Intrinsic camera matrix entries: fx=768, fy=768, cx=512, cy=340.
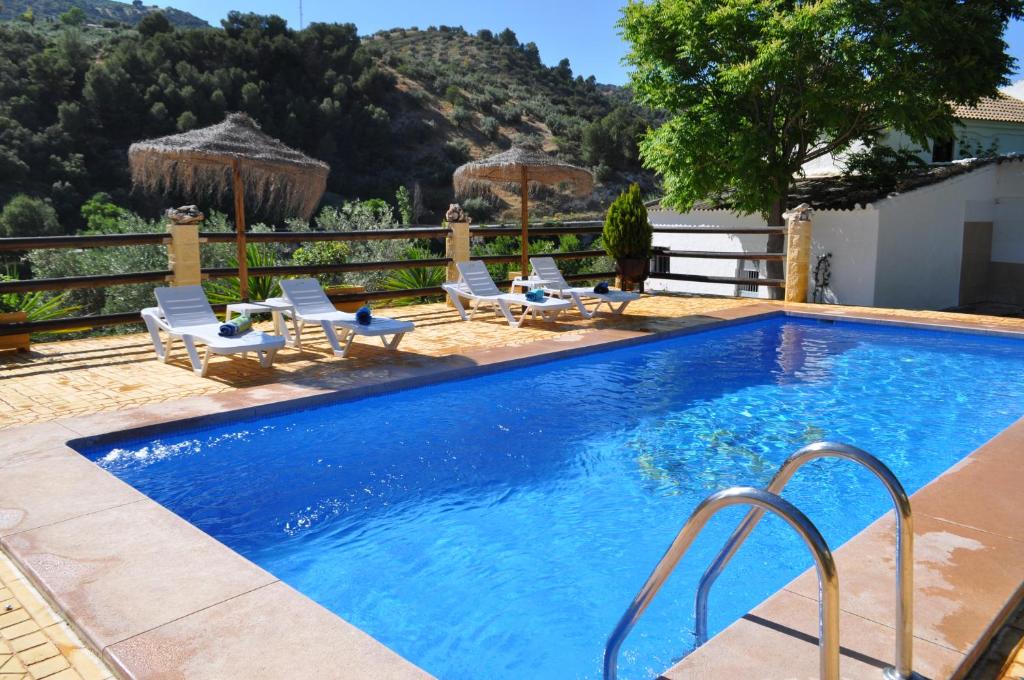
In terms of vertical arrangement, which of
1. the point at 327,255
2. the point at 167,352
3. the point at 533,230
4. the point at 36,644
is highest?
the point at 533,230

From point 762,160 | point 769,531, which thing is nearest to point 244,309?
point 769,531

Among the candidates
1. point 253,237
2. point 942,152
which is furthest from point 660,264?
point 942,152

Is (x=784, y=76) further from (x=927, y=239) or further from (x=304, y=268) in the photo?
(x=304, y=268)

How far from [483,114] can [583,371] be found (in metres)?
48.6

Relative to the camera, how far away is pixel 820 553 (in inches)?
81.7

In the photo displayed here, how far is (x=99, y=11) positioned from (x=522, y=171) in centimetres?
6336

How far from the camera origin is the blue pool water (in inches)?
147

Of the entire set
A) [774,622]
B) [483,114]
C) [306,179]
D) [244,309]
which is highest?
[483,114]

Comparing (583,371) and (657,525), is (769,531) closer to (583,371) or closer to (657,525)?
(657,525)

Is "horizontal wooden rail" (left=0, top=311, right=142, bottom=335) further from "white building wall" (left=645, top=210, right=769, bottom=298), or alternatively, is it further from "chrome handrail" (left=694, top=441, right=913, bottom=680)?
"white building wall" (left=645, top=210, right=769, bottom=298)

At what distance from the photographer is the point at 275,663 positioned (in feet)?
8.85

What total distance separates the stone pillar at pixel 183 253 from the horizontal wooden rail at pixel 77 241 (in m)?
0.13

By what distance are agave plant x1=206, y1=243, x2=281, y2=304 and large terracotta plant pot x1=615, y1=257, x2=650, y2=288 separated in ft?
19.1

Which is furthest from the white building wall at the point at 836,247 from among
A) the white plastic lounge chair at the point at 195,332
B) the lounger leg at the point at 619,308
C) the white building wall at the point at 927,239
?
the white plastic lounge chair at the point at 195,332
